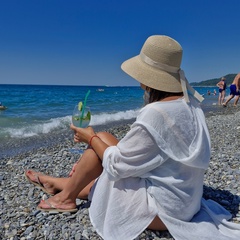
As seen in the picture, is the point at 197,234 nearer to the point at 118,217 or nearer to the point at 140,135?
the point at 118,217

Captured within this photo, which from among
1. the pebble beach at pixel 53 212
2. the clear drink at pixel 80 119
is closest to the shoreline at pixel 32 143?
the pebble beach at pixel 53 212

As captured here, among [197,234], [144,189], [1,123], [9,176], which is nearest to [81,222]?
[144,189]

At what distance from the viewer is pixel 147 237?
2461 mm

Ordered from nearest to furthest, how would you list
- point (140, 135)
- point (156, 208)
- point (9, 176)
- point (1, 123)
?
1. point (140, 135)
2. point (156, 208)
3. point (9, 176)
4. point (1, 123)

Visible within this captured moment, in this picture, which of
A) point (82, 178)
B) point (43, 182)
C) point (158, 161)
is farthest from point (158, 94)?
point (43, 182)

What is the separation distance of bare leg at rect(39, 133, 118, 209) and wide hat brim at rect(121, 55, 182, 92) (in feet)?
2.41

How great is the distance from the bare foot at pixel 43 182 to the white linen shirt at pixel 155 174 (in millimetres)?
988

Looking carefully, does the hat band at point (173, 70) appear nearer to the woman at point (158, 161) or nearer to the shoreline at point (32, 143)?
the woman at point (158, 161)

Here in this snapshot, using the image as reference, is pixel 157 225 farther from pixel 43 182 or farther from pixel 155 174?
pixel 43 182

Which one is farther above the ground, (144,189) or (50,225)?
(144,189)

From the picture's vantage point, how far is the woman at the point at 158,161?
2135 mm

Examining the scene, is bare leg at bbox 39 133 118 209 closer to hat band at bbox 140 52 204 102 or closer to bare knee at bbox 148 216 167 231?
bare knee at bbox 148 216 167 231

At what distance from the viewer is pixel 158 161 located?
7.11ft

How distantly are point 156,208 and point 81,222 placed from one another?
809 millimetres
